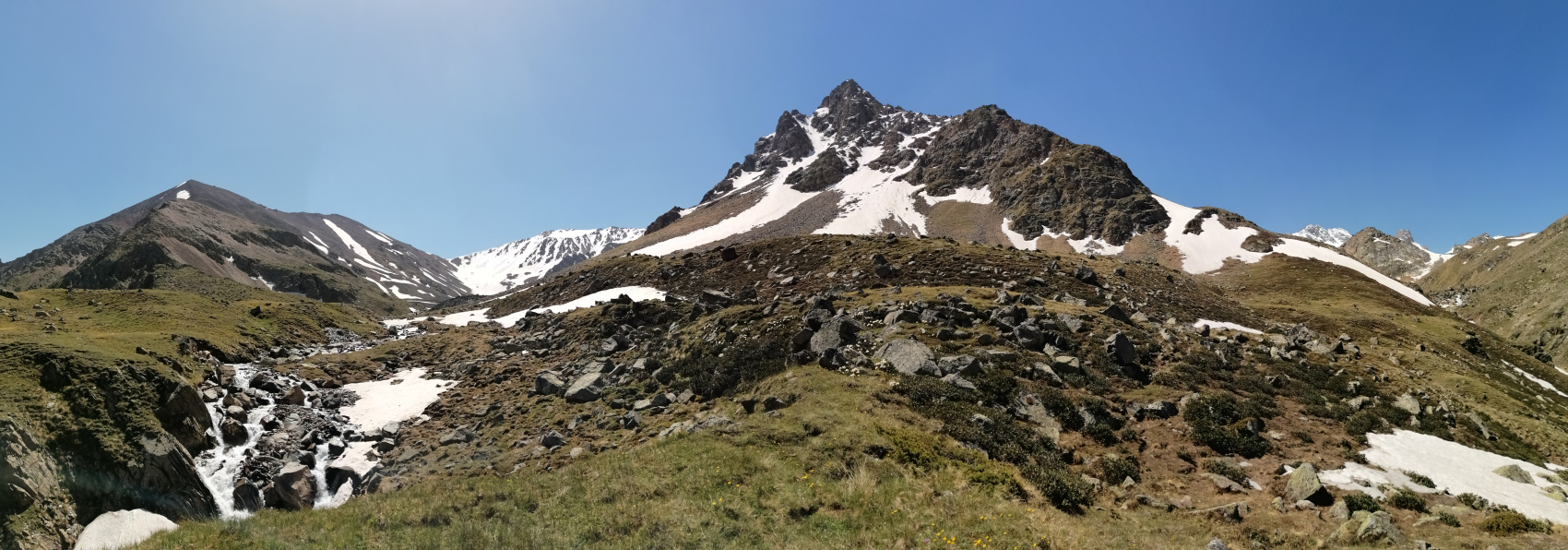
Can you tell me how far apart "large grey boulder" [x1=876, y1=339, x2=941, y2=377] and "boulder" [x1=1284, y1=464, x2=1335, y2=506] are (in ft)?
34.4

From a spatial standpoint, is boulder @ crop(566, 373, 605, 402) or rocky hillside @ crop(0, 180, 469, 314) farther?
rocky hillside @ crop(0, 180, 469, 314)

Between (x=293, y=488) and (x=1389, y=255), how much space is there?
25723 cm

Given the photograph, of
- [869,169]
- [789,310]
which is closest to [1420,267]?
[869,169]

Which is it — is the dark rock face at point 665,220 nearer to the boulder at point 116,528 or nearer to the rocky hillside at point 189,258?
the rocky hillside at point 189,258

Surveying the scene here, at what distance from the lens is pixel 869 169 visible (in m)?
180

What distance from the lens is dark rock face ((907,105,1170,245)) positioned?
351 ft

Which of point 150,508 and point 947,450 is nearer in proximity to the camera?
point 947,450

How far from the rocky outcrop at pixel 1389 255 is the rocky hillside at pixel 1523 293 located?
161ft

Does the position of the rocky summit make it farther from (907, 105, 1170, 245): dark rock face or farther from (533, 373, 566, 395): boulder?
(907, 105, 1170, 245): dark rock face

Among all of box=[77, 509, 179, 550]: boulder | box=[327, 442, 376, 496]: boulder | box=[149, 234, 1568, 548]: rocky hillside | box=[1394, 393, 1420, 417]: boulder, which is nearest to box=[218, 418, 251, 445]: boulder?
box=[327, 442, 376, 496]: boulder

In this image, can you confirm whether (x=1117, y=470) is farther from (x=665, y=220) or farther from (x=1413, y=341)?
(x=665, y=220)

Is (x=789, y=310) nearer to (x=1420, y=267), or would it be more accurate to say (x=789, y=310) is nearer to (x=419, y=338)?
(x=419, y=338)

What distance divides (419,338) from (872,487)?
4644 centimetres

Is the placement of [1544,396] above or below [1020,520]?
below
